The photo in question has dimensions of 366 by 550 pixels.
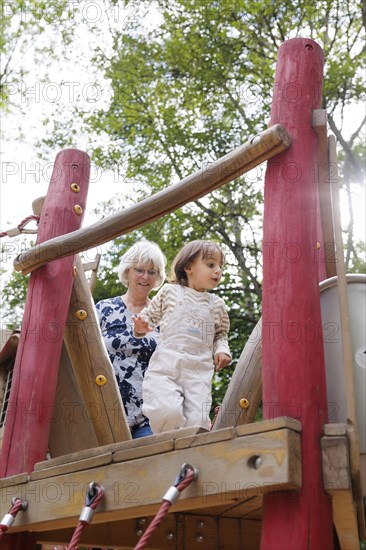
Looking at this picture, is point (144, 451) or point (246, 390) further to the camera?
point (246, 390)

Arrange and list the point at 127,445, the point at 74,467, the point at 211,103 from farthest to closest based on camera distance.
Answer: the point at 211,103
the point at 74,467
the point at 127,445

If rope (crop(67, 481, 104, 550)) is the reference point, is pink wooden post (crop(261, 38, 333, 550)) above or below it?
above

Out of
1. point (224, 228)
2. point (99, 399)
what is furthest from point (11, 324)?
point (99, 399)

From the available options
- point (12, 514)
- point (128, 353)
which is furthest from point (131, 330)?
point (12, 514)

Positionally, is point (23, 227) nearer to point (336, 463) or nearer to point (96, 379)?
point (96, 379)

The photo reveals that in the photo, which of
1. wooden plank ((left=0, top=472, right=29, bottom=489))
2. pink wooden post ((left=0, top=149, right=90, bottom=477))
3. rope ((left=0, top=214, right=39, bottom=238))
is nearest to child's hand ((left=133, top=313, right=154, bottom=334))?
pink wooden post ((left=0, top=149, right=90, bottom=477))

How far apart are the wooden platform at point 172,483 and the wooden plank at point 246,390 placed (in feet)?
1.06

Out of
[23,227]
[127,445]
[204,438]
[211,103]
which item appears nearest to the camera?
[204,438]

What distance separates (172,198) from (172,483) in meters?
1.05

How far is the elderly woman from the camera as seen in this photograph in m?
4.16

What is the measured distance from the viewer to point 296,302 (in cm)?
259

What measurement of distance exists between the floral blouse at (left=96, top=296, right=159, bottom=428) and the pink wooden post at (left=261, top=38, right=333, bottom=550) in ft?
5.41

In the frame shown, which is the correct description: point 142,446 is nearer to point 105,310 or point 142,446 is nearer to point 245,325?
point 105,310

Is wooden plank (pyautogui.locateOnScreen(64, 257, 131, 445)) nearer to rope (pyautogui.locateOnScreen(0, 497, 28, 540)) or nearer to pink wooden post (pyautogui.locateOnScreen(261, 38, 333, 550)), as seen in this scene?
A: rope (pyautogui.locateOnScreen(0, 497, 28, 540))
